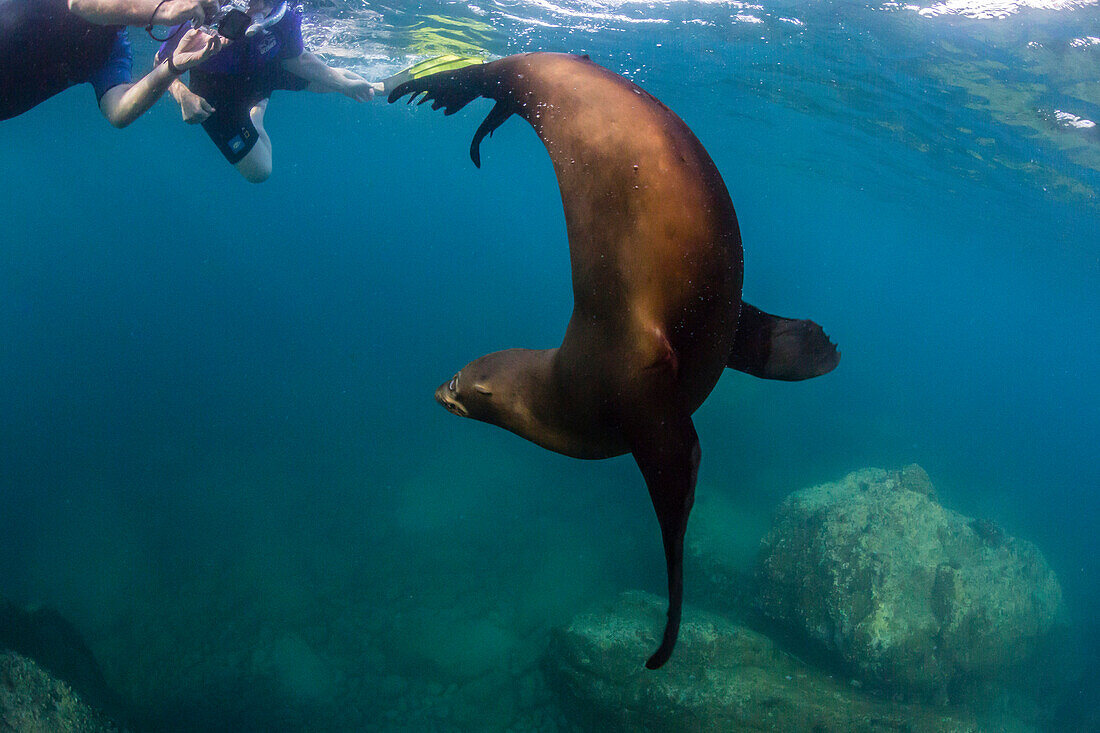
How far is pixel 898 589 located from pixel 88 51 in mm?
12242

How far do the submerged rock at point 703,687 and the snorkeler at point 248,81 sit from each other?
7458 mm

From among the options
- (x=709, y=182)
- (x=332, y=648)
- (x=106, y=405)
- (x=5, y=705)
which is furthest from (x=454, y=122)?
(x=709, y=182)

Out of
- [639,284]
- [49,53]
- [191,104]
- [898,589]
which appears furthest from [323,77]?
[898,589]

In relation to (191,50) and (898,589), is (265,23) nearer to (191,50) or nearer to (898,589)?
(191,50)

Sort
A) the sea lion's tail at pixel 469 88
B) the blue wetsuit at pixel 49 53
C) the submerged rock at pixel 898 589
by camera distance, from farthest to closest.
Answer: the submerged rock at pixel 898 589 → the blue wetsuit at pixel 49 53 → the sea lion's tail at pixel 469 88

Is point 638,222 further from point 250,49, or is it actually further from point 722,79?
point 722,79

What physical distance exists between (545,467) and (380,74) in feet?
46.7

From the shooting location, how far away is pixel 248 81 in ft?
17.1

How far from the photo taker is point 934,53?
1124cm

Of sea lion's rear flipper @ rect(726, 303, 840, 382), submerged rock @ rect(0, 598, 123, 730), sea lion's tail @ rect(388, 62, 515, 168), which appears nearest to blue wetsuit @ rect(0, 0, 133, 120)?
sea lion's tail @ rect(388, 62, 515, 168)

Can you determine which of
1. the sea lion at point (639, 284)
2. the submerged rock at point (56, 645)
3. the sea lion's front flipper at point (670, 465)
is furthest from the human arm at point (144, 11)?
the submerged rock at point (56, 645)

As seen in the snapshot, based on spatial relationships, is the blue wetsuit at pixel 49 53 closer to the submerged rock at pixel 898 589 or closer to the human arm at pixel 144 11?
the human arm at pixel 144 11

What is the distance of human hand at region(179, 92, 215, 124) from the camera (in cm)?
441

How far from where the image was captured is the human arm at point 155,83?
3408 millimetres
